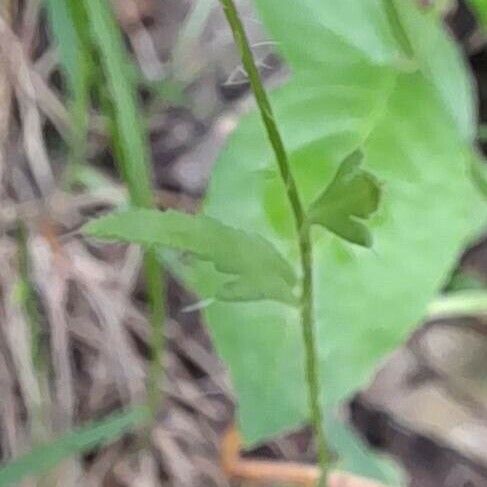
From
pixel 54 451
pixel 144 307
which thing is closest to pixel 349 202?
pixel 54 451

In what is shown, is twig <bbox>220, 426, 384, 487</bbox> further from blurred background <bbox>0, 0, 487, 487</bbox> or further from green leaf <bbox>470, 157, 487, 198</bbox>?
green leaf <bbox>470, 157, 487, 198</bbox>

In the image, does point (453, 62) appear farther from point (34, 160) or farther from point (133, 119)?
point (34, 160)

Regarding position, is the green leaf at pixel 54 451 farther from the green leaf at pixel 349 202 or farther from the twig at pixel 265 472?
the green leaf at pixel 349 202

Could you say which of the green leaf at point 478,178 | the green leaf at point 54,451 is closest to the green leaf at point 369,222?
the green leaf at point 478,178

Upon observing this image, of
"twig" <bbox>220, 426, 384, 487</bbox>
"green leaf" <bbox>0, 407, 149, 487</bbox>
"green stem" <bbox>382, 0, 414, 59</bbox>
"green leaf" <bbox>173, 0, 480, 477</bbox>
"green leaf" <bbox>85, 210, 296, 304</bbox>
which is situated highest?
"green stem" <bbox>382, 0, 414, 59</bbox>

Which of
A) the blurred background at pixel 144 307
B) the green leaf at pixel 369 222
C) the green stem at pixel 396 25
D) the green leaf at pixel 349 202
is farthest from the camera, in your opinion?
the blurred background at pixel 144 307

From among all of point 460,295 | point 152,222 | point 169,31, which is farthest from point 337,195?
point 169,31

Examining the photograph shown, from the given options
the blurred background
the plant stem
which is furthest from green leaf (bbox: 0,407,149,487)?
the plant stem
